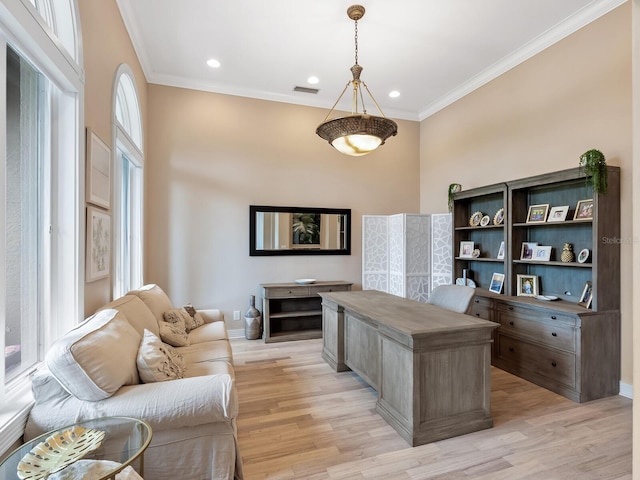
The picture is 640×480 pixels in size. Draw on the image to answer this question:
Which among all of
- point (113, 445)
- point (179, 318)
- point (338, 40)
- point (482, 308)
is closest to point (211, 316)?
point (179, 318)

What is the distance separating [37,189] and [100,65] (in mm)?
1211

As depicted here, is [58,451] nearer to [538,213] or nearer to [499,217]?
[538,213]

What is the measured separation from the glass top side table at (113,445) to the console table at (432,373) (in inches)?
61.6

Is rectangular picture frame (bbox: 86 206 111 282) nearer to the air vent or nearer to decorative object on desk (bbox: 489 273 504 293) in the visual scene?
the air vent

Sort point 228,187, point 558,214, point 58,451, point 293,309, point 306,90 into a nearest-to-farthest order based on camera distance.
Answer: point 58,451
point 558,214
point 228,187
point 306,90
point 293,309

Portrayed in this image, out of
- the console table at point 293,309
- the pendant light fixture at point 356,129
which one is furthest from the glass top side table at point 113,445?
the console table at point 293,309

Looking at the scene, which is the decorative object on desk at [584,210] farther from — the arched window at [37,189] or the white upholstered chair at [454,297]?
the arched window at [37,189]

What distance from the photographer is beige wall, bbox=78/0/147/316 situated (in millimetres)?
2248

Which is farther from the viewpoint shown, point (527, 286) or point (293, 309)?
point (293, 309)

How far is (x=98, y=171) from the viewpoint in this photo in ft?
7.84

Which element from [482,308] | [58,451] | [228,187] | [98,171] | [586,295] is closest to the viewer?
[58,451]

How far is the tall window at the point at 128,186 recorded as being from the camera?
3330 millimetres

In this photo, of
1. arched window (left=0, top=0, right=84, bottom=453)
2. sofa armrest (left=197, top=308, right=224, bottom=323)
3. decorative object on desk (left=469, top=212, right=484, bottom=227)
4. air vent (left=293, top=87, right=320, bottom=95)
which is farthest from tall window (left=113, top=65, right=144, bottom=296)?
decorative object on desk (left=469, top=212, right=484, bottom=227)

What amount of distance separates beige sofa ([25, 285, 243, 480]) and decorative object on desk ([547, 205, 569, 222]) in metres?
3.35
